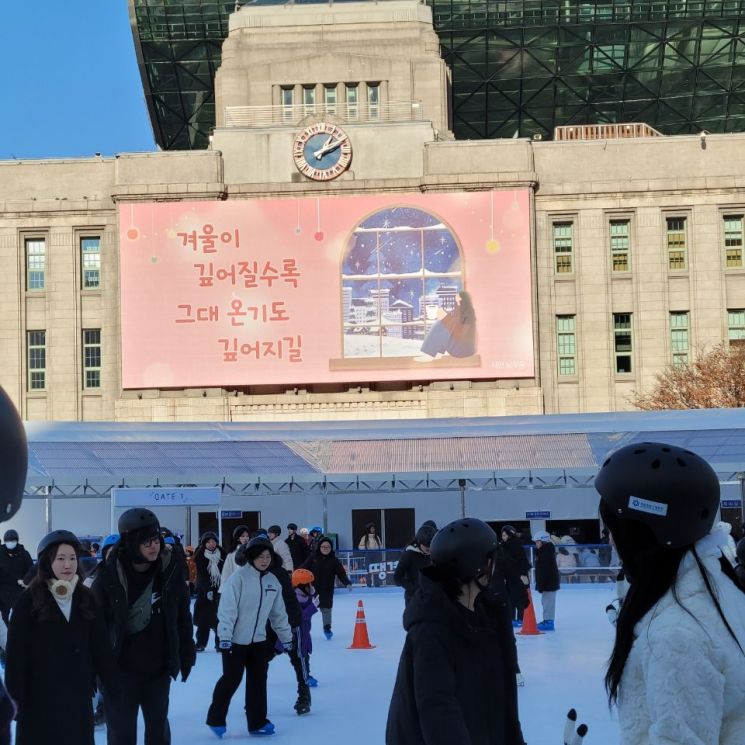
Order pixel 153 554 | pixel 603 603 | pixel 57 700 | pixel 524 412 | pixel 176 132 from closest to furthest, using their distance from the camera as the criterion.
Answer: pixel 57 700
pixel 153 554
pixel 603 603
pixel 524 412
pixel 176 132

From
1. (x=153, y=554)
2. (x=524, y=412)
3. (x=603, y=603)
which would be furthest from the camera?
(x=524, y=412)

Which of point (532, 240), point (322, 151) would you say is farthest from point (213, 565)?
point (322, 151)

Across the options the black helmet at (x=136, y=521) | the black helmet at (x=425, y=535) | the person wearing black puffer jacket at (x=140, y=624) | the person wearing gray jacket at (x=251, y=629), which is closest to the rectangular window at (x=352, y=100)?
the black helmet at (x=425, y=535)

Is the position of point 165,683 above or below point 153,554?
below

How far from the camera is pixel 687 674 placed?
281 cm

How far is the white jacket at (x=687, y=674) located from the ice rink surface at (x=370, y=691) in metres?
4.89

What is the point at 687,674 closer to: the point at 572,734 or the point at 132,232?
the point at 572,734

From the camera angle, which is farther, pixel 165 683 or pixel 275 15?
pixel 275 15

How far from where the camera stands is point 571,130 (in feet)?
183

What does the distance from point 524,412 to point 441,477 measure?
16769mm

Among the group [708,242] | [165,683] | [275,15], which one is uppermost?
[275,15]

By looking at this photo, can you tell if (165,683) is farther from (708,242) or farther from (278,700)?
(708,242)

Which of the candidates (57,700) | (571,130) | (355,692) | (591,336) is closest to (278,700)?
(355,692)

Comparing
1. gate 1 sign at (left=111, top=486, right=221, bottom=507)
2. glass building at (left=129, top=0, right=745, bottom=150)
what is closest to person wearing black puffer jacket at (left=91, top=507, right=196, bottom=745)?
gate 1 sign at (left=111, top=486, right=221, bottom=507)
